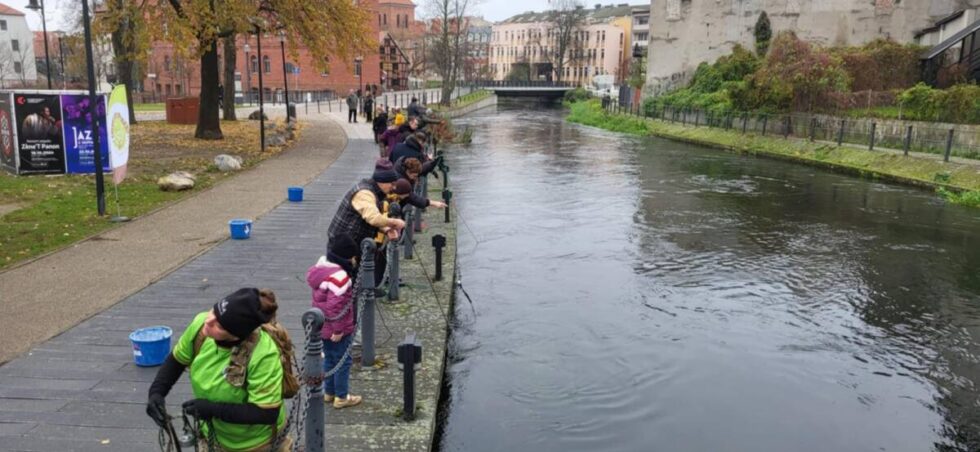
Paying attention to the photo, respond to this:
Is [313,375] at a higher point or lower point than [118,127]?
lower

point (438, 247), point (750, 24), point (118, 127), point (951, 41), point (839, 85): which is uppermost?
point (750, 24)

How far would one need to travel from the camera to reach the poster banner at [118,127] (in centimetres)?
1277

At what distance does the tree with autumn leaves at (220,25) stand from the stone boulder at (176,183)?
6.45 metres

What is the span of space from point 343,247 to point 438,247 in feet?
10.3

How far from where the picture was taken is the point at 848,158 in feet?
87.6

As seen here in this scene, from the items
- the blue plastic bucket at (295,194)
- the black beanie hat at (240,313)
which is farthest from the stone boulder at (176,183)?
the black beanie hat at (240,313)

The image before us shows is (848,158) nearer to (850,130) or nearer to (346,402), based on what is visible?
(850,130)

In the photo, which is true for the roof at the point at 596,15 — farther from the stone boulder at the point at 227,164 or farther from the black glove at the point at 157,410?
the black glove at the point at 157,410

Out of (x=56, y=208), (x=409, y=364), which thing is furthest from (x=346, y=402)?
(x=56, y=208)

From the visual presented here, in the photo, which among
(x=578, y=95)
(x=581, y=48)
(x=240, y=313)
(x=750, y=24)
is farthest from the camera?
(x=581, y=48)

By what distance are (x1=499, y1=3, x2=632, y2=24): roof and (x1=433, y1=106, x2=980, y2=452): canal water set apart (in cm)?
11298

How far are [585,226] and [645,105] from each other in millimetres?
35108

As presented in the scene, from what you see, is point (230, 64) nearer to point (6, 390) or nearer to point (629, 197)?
point (629, 197)

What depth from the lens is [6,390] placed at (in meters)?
6.00
